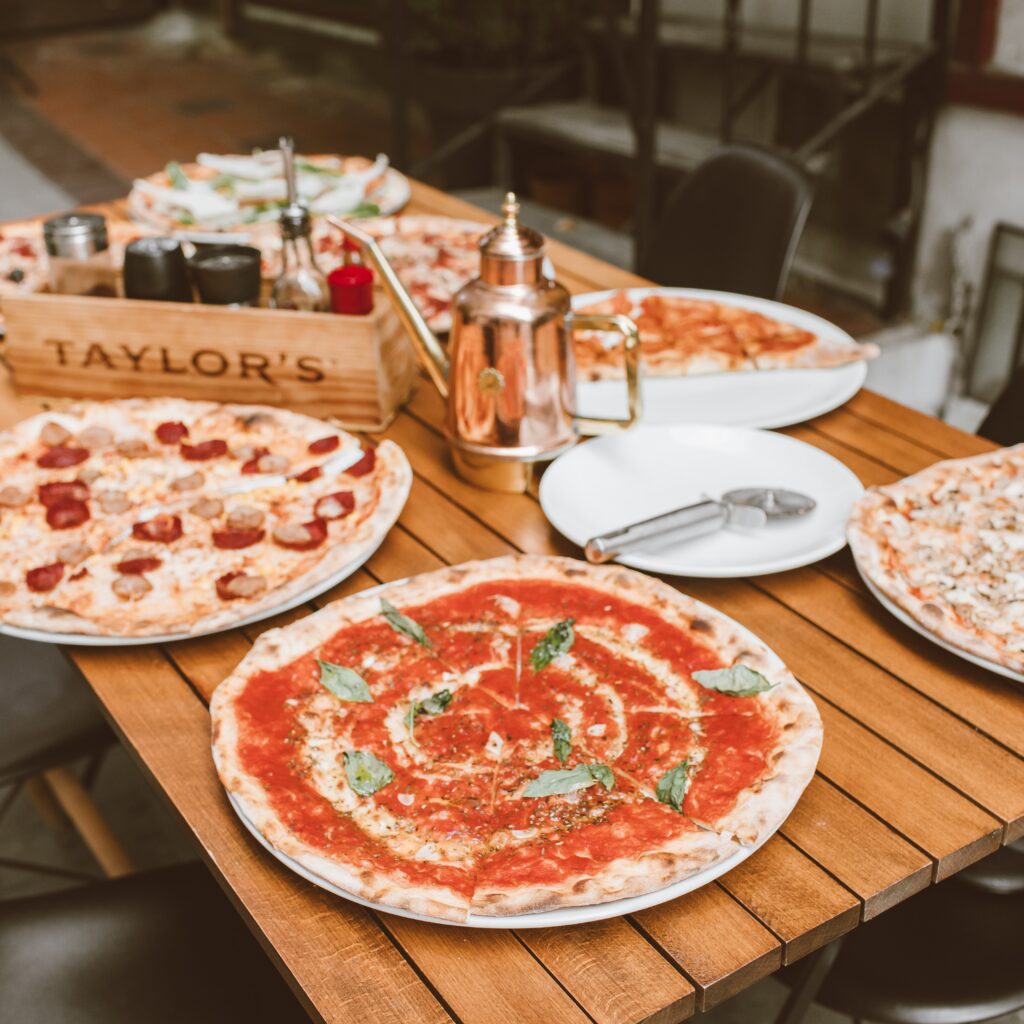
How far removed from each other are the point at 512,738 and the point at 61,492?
33.9 inches

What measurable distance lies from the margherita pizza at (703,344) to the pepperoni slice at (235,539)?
706 mm

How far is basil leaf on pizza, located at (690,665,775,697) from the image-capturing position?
1327mm

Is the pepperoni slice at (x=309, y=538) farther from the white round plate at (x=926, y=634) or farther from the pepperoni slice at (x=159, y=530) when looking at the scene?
the white round plate at (x=926, y=634)

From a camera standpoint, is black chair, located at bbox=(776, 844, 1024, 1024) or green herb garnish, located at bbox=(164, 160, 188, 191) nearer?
black chair, located at bbox=(776, 844, 1024, 1024)

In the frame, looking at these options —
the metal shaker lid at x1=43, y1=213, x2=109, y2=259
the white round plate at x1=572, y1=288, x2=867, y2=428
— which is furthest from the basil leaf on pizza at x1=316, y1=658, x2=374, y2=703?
the metal shaker lid at x1=43, y1=213, x2=109, y2=259

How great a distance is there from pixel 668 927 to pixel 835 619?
0.56 metres

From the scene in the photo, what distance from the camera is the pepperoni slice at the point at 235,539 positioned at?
1.68 m

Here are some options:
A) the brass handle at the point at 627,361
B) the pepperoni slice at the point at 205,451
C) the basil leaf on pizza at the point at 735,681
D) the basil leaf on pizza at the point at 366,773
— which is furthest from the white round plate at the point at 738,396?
the basil leaf on pizza at the point at 366,773

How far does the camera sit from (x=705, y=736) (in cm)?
129

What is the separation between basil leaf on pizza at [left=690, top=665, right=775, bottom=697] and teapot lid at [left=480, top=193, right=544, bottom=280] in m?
0.66

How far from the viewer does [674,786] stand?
1.21 meters

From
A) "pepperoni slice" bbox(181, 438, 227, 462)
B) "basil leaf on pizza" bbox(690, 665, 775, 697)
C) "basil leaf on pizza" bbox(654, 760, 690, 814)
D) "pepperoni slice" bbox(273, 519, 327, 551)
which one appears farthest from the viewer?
"pepperoni slice" bbox(181, 438, 227, 462)

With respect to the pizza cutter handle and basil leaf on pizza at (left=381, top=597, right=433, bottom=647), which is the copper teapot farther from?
basil leaf on pizza at (left=381, top=597, right=433, bottom=647)

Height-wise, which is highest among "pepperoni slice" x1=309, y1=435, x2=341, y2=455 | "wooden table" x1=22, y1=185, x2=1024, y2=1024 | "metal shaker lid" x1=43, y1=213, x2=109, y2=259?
"metal shaker lid" x1=43, y1=213, x2=109, y2=259
